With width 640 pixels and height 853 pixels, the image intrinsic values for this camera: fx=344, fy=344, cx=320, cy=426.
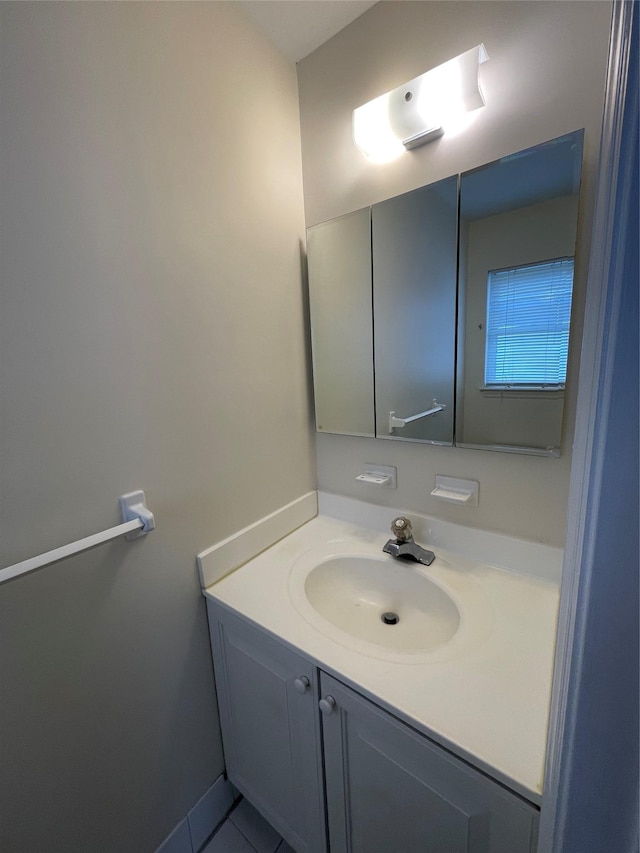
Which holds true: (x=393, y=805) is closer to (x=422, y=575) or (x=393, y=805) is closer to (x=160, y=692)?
(x=422, y=575)

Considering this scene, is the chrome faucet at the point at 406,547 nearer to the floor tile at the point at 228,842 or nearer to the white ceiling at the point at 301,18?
the floor tile at the point at 228,842

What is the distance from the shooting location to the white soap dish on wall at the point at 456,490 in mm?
1045

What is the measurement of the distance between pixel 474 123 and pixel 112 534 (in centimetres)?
133

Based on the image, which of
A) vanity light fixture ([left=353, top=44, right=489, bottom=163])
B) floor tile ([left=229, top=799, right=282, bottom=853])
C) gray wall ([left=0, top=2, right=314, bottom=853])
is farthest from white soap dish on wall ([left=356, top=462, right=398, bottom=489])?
floor tile ([left=229, top=799, right=282, bottom=853])

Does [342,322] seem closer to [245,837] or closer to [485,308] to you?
[485,308]

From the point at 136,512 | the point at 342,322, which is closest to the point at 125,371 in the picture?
the point at 136,512

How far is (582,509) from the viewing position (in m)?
0.37

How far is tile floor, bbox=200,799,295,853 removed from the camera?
3.49 ft

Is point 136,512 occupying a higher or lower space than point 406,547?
higher

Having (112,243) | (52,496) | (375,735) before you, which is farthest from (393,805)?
(112,243)

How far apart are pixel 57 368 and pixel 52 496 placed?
26 centimetres

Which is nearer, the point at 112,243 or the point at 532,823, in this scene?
the point at 532,823

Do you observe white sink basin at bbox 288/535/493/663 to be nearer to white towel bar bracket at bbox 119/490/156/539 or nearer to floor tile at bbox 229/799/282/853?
white towel bar bracket at bbox 119/490/156/539

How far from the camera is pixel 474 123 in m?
0.90
